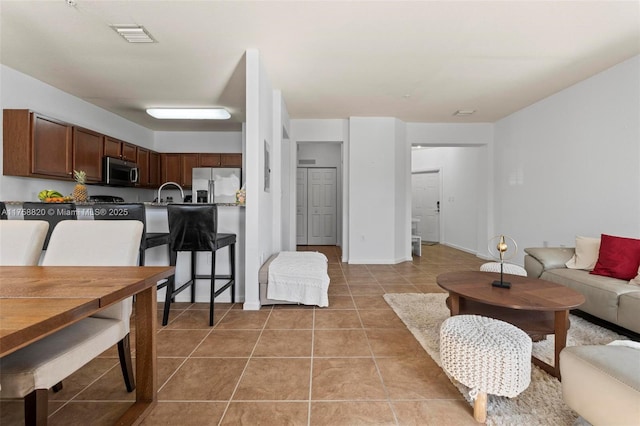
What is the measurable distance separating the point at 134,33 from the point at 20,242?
2155 mm

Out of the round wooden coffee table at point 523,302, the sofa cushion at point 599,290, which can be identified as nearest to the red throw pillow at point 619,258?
the sofa cushion at point 599,290

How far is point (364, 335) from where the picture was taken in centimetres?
235

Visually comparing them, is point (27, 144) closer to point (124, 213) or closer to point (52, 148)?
point (52, 148)

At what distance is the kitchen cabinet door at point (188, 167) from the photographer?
5.85 metres

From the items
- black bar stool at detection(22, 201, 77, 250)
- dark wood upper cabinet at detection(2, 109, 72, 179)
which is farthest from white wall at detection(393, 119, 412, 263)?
dark wood upper cabinet at detection(2, 109, 72, 179)

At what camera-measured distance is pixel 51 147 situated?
3506 mm

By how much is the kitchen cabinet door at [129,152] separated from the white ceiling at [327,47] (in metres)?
0.70

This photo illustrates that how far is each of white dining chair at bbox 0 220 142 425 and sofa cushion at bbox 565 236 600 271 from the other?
395 cm

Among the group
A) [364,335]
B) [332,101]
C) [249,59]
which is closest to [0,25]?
[249,59]

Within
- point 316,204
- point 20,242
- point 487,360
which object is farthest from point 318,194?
point 487,360

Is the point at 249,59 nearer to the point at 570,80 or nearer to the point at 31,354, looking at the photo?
the point at 31,354

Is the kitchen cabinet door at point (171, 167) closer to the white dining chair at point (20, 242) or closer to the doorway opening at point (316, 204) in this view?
the doorway opening at point (316, 204)

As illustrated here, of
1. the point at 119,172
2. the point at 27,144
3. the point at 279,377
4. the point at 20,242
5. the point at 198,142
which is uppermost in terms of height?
the point at 198,142

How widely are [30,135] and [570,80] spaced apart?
677cm
